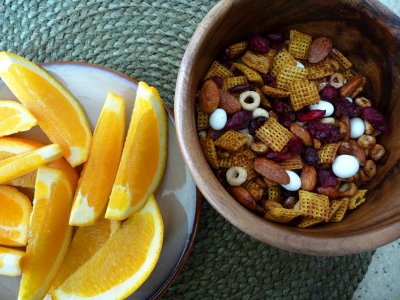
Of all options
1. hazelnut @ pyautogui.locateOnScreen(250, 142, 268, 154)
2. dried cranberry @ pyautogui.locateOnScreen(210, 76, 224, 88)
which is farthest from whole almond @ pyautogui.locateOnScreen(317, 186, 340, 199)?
dried cranberry @ pyautogui.locateOnScreen(210, 76, 224, 88)

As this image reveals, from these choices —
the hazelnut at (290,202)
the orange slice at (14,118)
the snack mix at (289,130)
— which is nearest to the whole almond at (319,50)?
the snack mix at (289,130)

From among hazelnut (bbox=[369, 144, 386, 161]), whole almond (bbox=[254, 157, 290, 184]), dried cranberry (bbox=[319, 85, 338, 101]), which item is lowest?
whole almond (bbox=[254, 157, 290, 184])

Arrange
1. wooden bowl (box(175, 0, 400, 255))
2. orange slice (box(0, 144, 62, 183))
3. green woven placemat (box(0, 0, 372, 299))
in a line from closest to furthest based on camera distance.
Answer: wooden bowl (box(175, 0, 400, 255))
orange slice (box(0, 144, 62, 183))
green woven placemat (box(0, 0, 372, 299))

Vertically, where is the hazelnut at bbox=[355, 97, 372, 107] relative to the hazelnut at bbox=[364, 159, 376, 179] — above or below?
above

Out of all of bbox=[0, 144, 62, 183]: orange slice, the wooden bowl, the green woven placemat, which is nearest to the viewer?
the wooden bowl

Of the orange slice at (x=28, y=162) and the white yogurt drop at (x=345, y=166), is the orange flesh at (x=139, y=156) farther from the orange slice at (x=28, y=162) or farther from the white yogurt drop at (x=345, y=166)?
the white yogurt drop at (x=345, y=166)

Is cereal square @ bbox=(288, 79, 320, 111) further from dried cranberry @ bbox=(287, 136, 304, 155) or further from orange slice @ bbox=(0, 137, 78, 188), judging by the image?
orange slice @ bbox=(0, 137, 78, 188)

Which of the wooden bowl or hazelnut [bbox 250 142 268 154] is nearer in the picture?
the wooden bowl
